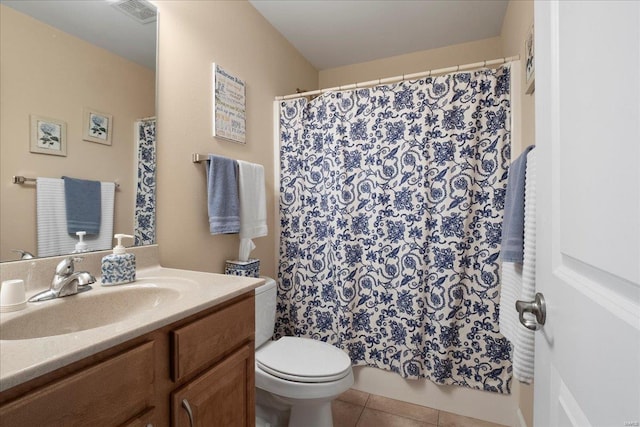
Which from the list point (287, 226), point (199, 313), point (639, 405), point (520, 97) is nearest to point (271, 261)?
point (287, 226)

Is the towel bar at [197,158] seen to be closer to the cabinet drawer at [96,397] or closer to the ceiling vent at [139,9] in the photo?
the ceiling vent at [139,9]

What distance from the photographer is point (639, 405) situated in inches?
12.2

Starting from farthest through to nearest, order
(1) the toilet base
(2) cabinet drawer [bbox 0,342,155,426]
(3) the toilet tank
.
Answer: (3) the toilet tank
(1) the toilet base
(2) cabinet drawer [bbox 0,342,155,426]

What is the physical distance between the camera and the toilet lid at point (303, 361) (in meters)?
1.30

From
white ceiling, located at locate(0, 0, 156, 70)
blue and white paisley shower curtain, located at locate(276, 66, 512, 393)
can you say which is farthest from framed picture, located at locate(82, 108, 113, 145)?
blue and white paisley shower curtain, located at locate(276, 66, 512, 393)

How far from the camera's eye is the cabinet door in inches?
30.2

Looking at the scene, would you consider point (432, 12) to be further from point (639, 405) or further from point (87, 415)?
point (87, 415)

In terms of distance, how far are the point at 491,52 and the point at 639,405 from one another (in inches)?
101

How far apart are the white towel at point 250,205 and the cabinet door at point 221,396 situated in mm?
724

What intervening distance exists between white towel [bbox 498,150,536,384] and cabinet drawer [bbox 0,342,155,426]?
1.06 metres

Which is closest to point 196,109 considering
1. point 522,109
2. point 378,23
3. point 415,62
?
point 378,23

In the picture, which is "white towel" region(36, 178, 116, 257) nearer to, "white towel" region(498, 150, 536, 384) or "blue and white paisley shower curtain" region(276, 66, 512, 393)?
"blue and white paisley shower curtain" region(276, 66, 512, 393)

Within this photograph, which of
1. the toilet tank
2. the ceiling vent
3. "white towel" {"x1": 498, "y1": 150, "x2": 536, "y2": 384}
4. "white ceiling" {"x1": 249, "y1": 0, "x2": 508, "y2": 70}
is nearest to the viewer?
"white towel" {"x1": 498, "y1": 150, "x2": 536, "y2": 384}

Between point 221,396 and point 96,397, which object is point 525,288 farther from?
point 96,397
